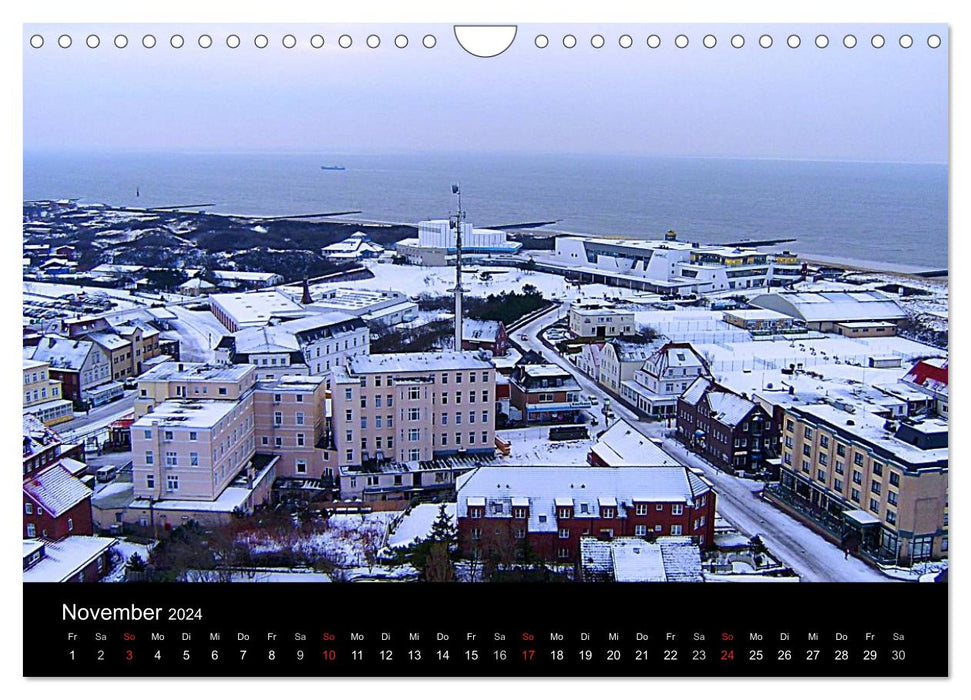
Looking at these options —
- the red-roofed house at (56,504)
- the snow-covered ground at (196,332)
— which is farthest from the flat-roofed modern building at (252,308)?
the red-roofed house at (56,504)

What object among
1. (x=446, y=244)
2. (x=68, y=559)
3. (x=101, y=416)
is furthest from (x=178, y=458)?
(x=446, y=244)

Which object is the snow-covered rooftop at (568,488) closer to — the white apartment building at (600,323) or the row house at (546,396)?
the row house at (546,396)

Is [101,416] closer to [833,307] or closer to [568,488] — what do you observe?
[568,488]

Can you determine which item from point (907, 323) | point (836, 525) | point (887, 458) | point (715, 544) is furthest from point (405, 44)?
point (907, 323)

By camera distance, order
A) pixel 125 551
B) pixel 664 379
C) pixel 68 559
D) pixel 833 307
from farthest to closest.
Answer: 1. pixel 833 307
2. pixel 664 379
3. pixel 125 551
4. pixel 68 559

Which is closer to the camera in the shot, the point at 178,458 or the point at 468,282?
the point at 178,458
